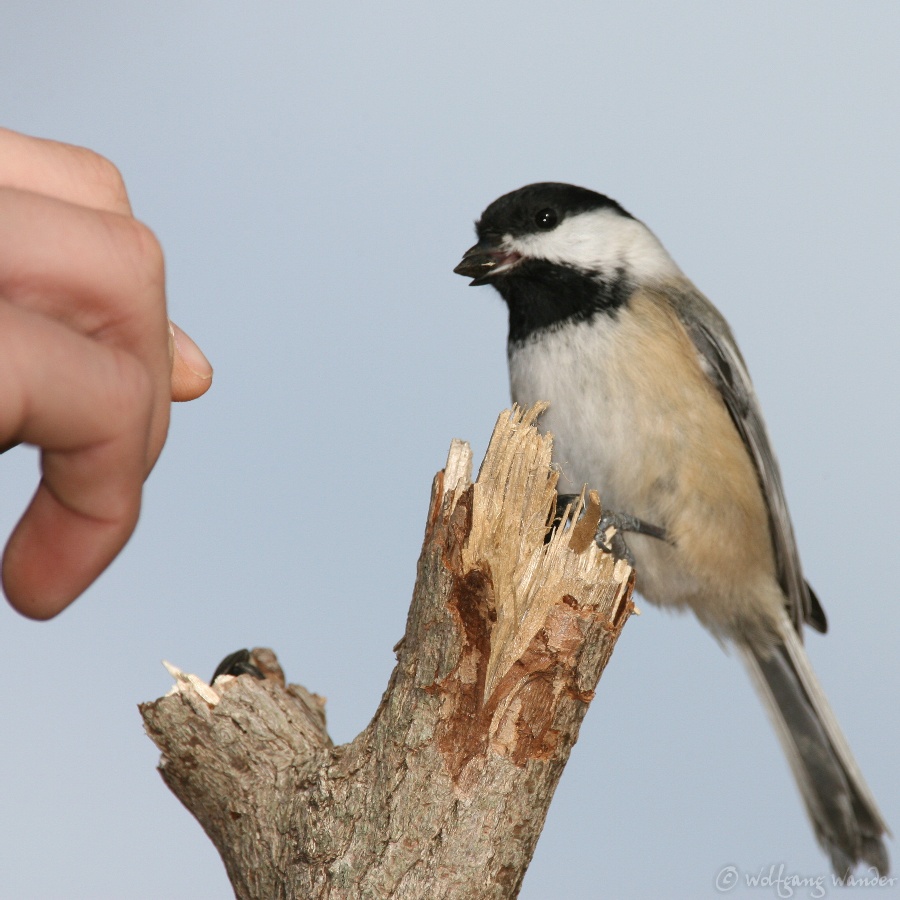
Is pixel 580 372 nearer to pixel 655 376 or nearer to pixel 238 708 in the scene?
pixel 655 376

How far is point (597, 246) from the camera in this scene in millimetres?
2059

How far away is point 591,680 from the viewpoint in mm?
1205

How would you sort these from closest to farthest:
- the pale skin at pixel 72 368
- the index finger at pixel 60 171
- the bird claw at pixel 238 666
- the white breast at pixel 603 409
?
the pale skin at pixel 72 368 < the index finger at pixel 60 171 < the bird claw at pixel 238 666 < the white breast at pixel 603 409

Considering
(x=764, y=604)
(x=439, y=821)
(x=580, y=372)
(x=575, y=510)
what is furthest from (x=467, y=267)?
(x=439, y=821)

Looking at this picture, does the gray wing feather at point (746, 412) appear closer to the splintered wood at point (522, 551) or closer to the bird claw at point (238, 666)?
the splintered wood at point (522, 551)

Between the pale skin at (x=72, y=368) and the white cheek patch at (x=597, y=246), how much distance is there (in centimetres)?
132

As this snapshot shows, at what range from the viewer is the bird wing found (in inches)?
79.4

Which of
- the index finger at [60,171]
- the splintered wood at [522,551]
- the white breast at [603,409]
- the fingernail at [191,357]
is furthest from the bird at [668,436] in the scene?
the index finger at [60,171]

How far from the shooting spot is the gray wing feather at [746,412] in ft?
6.62

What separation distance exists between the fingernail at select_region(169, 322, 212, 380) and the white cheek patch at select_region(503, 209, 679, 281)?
1.13 meters

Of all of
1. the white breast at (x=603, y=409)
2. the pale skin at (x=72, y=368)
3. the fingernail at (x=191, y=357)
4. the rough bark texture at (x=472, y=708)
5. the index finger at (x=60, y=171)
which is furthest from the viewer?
the white breast at (x=603, y=409)

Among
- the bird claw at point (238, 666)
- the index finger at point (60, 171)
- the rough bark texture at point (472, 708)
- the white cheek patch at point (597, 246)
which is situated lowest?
the rough bark texture at point (472, 708)

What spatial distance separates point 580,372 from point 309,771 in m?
0.93

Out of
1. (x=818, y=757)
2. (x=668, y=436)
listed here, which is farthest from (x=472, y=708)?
(x=818, y=757)
